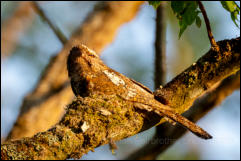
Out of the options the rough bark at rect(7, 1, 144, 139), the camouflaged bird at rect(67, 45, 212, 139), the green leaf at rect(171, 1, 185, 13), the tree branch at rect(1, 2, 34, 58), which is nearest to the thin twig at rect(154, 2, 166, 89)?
the camouflaged bird at rect(67, 45, 212, 139)

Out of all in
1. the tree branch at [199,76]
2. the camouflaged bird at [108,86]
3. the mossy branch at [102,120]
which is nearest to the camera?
the mossy branch at [102,120]

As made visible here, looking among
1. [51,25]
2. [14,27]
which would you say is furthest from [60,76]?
[14,27]

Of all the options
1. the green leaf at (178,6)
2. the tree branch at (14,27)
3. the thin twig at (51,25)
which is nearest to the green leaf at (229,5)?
the green leaf at (178,6)

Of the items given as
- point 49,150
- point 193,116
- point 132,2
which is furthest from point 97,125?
point 132,2

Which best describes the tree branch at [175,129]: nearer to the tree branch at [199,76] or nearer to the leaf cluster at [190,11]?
the tree branch at [199,76]

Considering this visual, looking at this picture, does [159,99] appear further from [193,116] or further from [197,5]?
[193,116]

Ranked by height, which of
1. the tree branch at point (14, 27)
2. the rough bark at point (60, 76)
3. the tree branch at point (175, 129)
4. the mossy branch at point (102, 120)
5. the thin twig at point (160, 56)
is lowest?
the mossy branch at point (102, 120)

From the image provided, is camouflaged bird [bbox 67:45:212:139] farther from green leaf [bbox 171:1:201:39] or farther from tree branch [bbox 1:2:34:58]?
tree branch [bbox 1:2:34:58]
